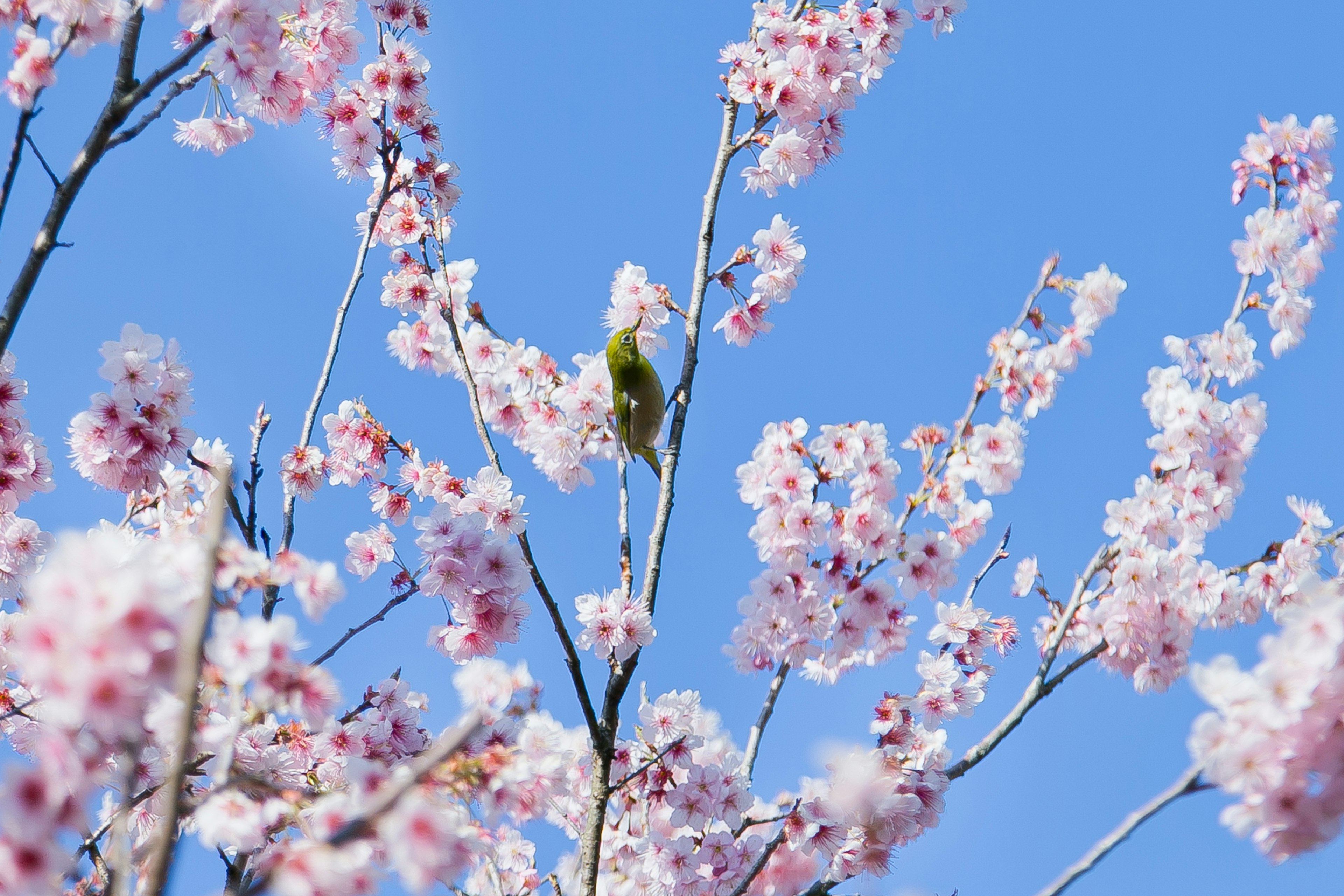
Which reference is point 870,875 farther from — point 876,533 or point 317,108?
point 317,108

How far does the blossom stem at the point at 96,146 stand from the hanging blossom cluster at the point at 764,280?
8.30ft

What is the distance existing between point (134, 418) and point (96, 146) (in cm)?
102

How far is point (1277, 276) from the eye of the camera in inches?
172

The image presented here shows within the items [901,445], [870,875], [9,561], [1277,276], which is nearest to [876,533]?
[901,445]

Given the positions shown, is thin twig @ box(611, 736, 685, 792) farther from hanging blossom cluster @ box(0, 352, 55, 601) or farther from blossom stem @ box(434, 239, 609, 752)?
hanging blossom cluster @ box(0, 352, 55, 601)

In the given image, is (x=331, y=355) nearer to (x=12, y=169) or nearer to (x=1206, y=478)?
(x=12, y=169)

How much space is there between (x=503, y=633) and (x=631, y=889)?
1825mm

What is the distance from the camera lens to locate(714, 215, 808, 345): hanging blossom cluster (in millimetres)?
4711

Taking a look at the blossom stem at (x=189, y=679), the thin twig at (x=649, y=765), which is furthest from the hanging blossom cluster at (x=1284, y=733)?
the thin twig at (x=649, y=765)

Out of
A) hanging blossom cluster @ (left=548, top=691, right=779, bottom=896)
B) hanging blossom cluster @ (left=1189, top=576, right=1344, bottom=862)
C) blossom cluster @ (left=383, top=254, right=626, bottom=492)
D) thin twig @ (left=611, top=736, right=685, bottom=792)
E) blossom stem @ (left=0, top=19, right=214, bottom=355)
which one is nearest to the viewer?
hanging blossom cluster @ (left=1189, top=576, right=1344, bottom=862)

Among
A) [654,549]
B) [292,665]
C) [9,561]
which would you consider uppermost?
[9,561]

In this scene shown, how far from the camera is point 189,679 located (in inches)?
54.8

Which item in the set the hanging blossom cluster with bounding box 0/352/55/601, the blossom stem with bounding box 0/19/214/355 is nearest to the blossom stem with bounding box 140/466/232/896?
the blossom stem with bounding box 0/19/214/355

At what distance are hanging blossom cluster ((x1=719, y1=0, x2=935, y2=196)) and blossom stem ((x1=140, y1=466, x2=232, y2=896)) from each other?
3628 mm
